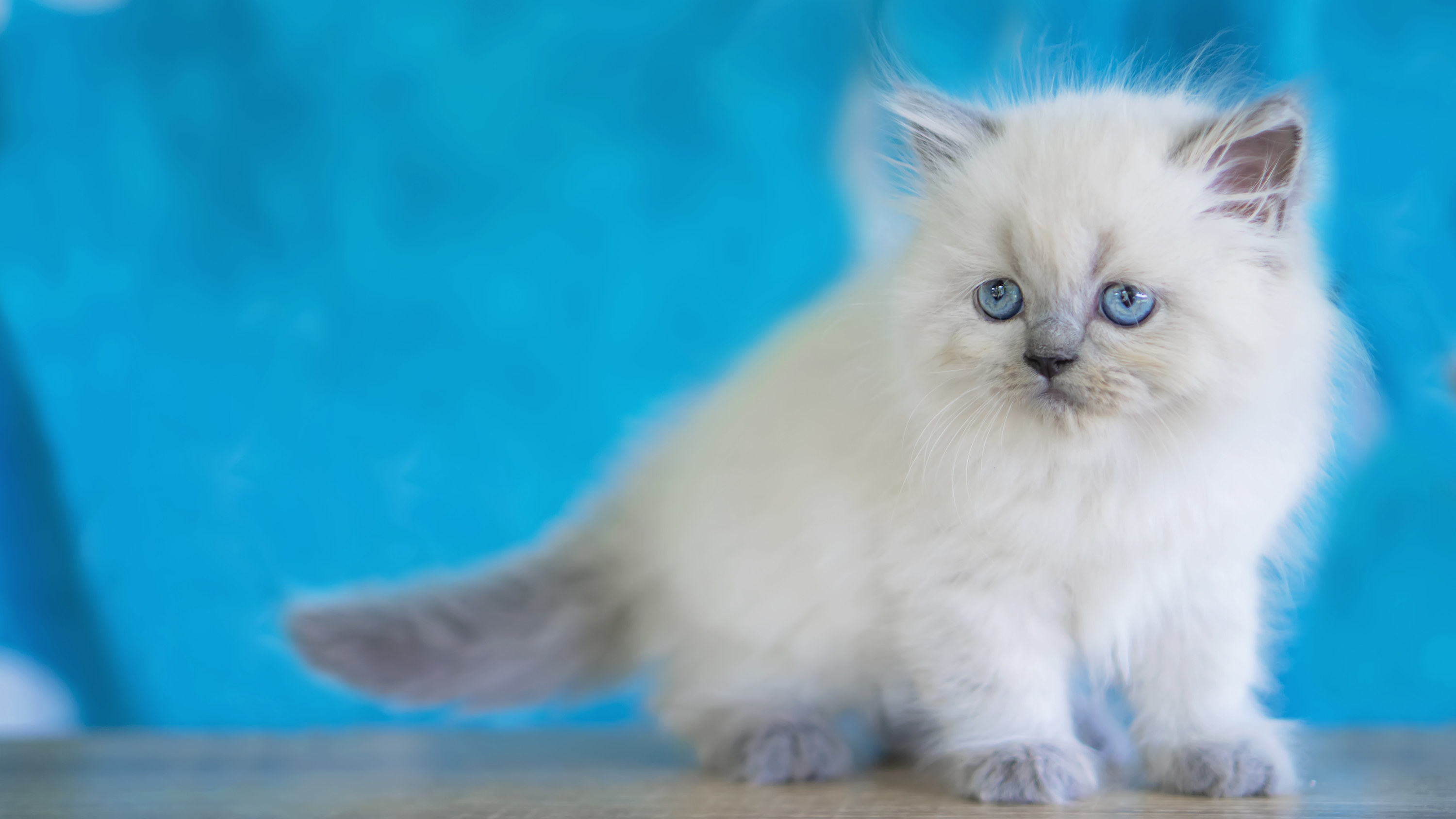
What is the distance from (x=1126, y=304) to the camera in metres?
1.33

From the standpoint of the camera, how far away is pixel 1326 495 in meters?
1.73

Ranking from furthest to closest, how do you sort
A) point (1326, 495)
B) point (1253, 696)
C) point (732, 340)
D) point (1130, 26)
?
point (732, 340), point (1130, 26), point (1326, 495), point (1253, 696)

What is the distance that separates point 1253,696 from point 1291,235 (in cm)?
63

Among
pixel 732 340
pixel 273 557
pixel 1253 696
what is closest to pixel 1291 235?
pixel 1253 696

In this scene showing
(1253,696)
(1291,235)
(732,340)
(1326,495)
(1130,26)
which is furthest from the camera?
(732,340)

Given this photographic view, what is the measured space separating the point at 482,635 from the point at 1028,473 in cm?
90

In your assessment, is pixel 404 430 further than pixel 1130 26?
Yes

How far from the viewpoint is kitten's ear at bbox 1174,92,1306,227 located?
1348 millimetres

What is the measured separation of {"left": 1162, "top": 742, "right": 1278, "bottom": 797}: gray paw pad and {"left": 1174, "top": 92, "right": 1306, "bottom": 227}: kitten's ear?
63cm

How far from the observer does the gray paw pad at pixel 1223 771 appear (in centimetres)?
143

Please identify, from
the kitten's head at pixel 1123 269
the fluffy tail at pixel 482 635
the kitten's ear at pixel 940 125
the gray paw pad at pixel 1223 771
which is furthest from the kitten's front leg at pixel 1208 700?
the fluffy tail at pixel 482 635

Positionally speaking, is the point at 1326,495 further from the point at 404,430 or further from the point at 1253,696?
the point at 404,430

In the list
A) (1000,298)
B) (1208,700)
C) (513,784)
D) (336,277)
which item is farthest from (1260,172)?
(336,277)

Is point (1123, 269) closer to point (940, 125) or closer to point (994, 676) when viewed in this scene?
A: point (940, 125)
